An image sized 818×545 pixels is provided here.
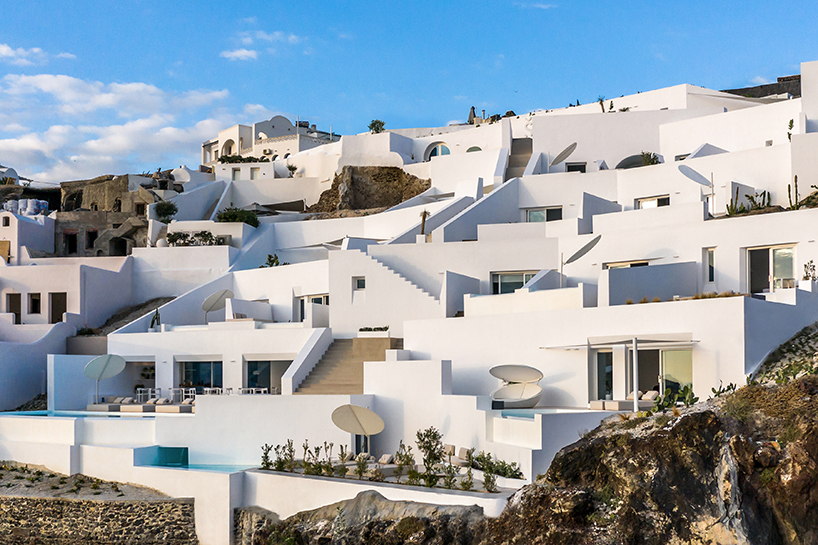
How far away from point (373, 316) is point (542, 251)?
21.3 ft

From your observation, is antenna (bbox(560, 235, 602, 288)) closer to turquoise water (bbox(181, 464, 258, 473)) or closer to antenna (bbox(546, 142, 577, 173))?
antenna (bbox(546, 142, 577, 173))

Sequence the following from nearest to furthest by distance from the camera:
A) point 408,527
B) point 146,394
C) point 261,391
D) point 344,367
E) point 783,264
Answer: point 408,527, point 783,264, point 344,367, point 261,391, point 146,394

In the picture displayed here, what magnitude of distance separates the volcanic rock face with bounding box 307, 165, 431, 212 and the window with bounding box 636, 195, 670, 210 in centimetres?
1678

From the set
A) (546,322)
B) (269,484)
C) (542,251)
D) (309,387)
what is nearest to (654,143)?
(542,251)

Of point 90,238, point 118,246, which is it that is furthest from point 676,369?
point 90,238

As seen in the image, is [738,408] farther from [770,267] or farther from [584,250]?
[584,250]

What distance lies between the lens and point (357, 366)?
85.7 ft

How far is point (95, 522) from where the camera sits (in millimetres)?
21109

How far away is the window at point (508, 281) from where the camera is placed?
29.3m

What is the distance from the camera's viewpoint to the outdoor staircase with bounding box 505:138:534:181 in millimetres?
41344

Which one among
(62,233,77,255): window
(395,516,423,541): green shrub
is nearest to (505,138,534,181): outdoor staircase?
(62,233,77,255): window

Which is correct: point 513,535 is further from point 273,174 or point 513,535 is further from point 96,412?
point 273,174

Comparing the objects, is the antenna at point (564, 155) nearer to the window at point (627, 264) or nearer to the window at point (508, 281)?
the window at point (508, 281)

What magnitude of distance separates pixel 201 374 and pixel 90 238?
2155 centimetres
